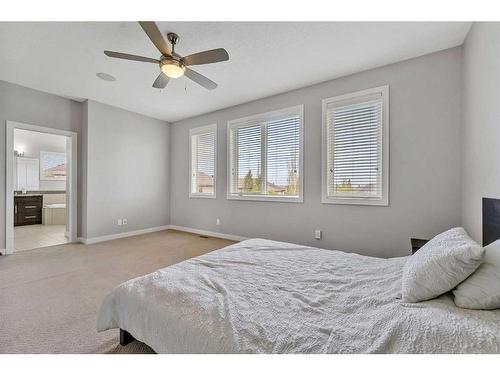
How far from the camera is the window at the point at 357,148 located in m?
2.95

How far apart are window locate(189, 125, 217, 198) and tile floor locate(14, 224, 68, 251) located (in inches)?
106

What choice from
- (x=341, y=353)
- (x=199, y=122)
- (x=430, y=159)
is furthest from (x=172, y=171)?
(x=341, y=353)

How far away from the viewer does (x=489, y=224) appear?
170cm

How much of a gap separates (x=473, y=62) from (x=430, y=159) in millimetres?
1009

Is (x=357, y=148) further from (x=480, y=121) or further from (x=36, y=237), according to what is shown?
(x=36, y=237)

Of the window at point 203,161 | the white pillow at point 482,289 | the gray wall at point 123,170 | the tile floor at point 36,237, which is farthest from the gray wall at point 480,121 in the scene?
the tile floor at point 36,237

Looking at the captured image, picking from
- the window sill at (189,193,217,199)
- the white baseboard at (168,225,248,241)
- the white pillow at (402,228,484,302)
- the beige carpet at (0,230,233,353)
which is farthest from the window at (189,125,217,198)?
the white pillow at (402,228,484,302)

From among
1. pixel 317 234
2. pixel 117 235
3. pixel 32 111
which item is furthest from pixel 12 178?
pixel 317 234

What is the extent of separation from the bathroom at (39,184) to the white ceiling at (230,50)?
3748 millimetres

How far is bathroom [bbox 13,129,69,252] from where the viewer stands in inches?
231

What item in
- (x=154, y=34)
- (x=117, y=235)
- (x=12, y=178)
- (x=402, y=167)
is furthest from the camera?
(x=117, y=235)

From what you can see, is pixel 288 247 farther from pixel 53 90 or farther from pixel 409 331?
pixel 53 90

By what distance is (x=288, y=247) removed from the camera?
6.97 feet

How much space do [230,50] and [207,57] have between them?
61cm
